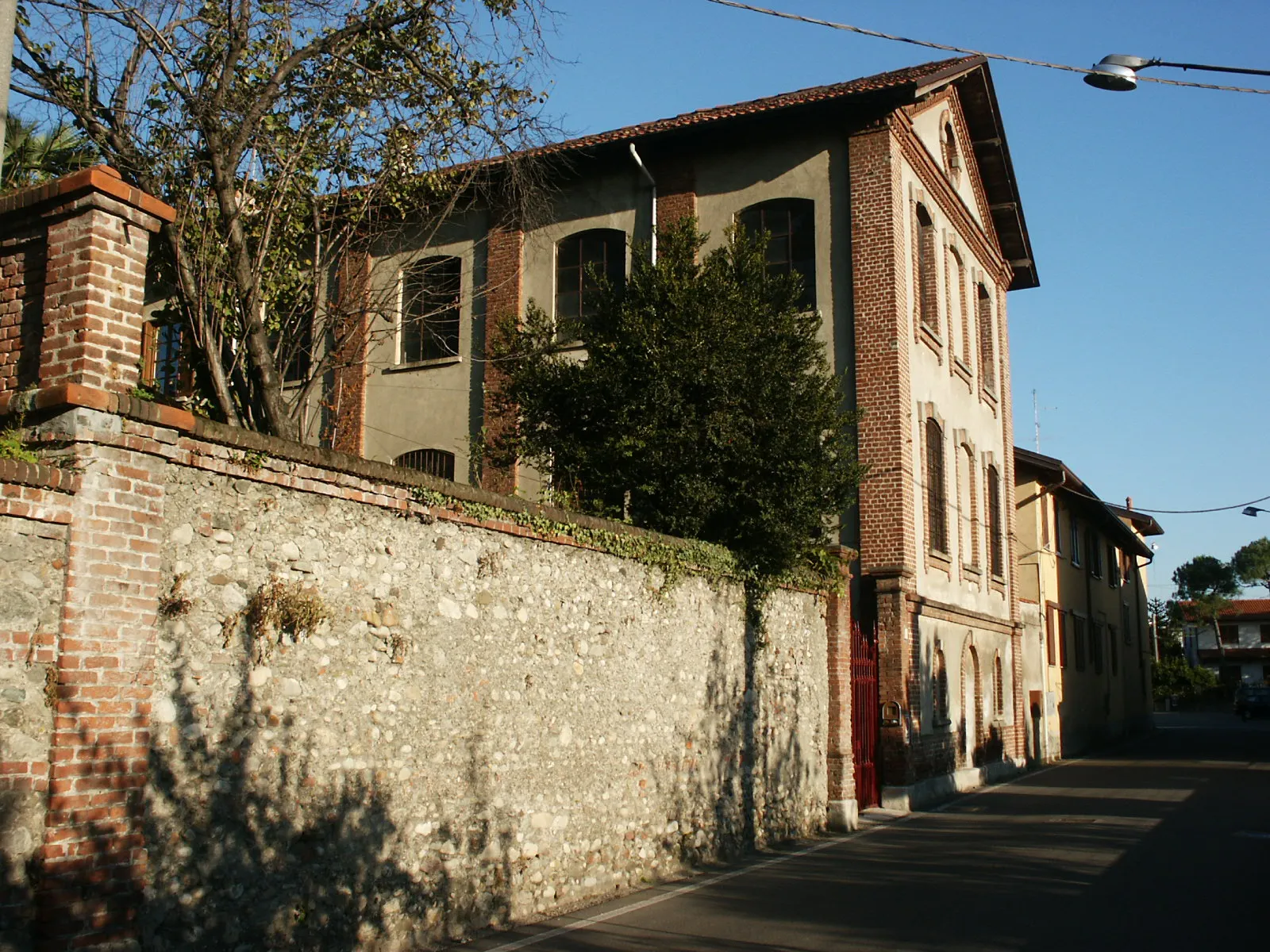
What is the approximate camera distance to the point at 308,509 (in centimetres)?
741

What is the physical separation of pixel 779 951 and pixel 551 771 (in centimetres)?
229

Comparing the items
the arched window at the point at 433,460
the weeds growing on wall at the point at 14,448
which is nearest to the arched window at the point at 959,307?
the arched window at the point at 433,460

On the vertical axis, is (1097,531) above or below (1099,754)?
above

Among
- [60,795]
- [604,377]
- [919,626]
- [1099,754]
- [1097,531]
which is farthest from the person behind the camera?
[1097,531]

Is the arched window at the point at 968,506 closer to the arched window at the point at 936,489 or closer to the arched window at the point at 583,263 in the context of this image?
the arched window at the point at 936,489

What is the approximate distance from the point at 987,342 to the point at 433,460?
12.5 m

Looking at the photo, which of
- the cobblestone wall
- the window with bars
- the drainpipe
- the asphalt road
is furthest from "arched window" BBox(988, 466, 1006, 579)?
the window with bars

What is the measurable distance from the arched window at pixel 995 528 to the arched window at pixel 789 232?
8.08 metres

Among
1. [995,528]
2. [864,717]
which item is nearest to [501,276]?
[864,717]

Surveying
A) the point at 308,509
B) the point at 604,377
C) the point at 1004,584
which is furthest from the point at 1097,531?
the point at 308,509

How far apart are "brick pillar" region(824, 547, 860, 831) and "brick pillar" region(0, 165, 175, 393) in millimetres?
10347

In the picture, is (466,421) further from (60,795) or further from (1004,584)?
(60,795)

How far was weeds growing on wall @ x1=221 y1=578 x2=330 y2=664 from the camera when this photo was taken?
6.91 meters

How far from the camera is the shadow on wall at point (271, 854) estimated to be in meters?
6.36
